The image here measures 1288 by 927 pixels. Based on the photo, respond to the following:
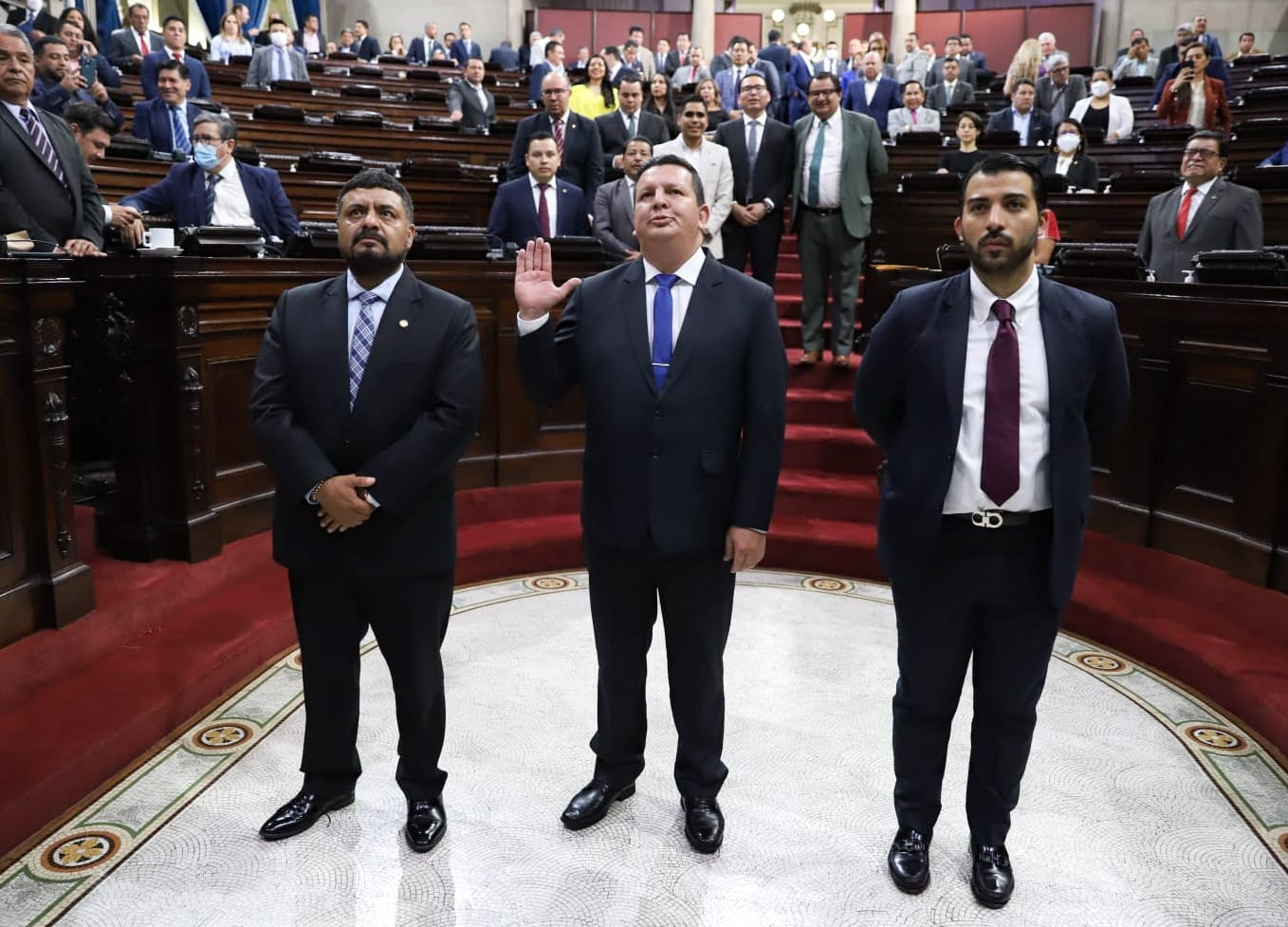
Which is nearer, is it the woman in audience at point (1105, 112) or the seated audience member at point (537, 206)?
the seated audience member at point (537, 206)

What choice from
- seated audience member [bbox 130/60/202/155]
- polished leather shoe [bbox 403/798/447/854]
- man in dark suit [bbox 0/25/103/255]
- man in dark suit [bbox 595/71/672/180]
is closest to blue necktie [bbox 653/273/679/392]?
polished leather shoe [bbox 403/798/447/854]

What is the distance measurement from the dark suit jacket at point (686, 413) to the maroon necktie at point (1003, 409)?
0.36 m

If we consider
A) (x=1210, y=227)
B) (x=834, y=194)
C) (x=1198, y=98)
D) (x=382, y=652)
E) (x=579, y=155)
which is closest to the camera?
(x=382, y=652)

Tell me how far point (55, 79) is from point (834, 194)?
384 centimetres

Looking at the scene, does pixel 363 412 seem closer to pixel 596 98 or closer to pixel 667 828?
pixel 667 828

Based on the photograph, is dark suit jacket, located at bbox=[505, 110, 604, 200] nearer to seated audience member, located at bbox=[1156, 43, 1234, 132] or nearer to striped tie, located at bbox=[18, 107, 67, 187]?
striped tie, located at bbox=[18, 107, 67, 187]

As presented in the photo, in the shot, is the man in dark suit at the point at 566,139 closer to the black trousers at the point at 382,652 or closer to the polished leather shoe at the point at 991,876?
the black trousers at the point at 382,652

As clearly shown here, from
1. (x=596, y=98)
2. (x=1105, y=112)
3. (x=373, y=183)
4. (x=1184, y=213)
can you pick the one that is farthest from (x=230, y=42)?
(x=373, y=183)

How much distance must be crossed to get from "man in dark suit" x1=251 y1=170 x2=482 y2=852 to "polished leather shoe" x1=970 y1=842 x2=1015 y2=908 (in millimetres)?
1092

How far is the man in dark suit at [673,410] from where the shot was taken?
1763mm

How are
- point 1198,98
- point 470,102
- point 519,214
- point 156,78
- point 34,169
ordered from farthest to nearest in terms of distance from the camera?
point 470,102, point 156,78, point 1198,98, point 519,214, point 34,169

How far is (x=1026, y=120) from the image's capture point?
7.61m

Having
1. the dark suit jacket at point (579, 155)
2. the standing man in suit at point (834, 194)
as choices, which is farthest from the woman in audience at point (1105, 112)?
the dark suit jacket at point (579, 155)

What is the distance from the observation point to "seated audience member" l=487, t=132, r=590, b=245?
4.16 meters
